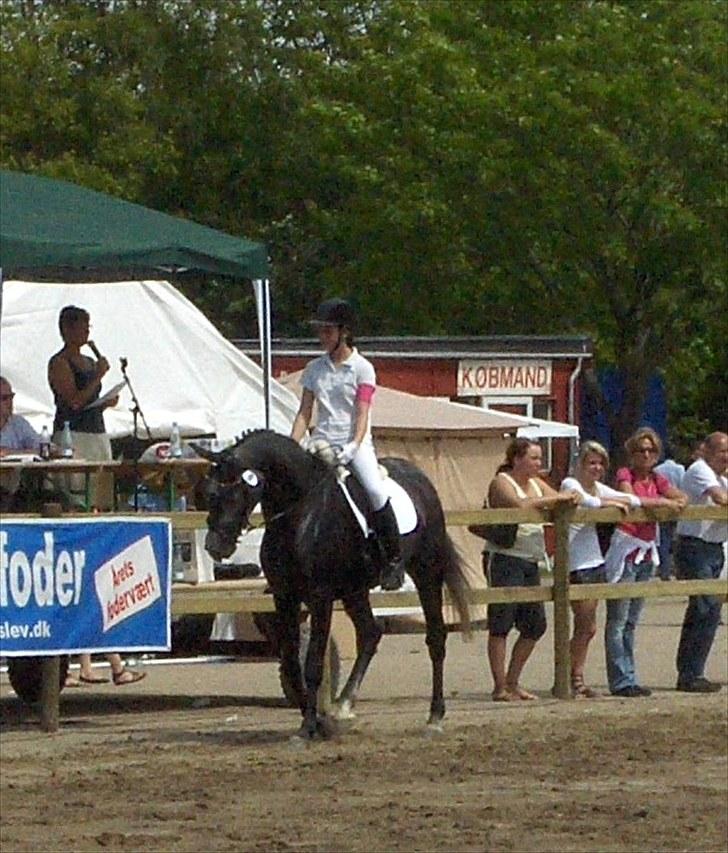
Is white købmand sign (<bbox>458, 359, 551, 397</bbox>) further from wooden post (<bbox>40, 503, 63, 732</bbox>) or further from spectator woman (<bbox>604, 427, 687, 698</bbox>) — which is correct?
wooden post (<bbox>40, 503, 63, 732</bbox>)

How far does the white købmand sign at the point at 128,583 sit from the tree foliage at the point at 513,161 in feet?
73.3

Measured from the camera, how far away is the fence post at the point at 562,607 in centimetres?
1545

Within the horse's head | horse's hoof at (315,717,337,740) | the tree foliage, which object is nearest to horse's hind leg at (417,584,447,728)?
horse's hoof at (315,717,337,740)

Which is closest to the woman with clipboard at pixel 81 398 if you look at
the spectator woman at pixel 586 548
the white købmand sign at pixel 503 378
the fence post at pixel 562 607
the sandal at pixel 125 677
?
the sandal at pixel 125 677

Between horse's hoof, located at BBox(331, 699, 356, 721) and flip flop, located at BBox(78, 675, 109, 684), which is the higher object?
horse's hoof, located at BBox(331, 699, 356, 721)

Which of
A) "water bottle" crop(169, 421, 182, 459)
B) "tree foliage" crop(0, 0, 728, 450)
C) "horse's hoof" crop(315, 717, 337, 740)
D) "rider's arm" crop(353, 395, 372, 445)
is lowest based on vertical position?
"horse's hoof" crop(315, 717, 337, 740)

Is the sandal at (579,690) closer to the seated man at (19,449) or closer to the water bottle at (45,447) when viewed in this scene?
the seated man at (19,449)

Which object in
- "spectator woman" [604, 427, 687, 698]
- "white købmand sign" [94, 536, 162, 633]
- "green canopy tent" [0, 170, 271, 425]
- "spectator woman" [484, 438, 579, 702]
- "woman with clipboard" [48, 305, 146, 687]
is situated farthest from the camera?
"spectator woman" [604, 427, 687, 698]

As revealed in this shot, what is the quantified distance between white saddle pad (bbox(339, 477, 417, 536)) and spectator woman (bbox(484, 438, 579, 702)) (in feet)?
6.11

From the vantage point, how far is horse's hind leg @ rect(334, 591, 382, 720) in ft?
44.6

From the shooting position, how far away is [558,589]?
15.4 m

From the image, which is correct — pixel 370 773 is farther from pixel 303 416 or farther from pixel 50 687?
pixel 50 687

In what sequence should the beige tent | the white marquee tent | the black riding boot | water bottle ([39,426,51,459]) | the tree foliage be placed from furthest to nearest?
the tree foliage
the beige tent
the white marquee tent
water bottle ([39,426,51,459])
the black riding boot

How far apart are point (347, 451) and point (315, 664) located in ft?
3.94
